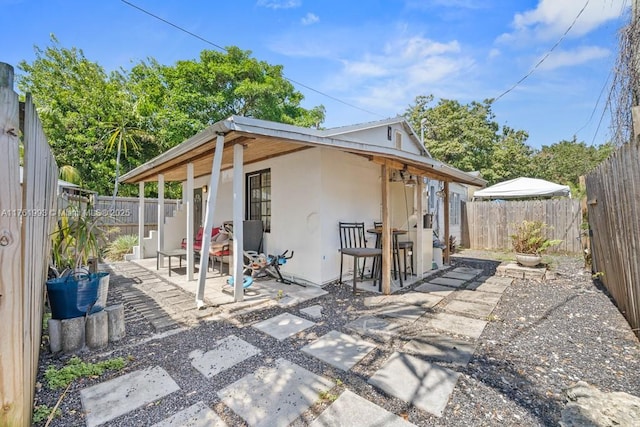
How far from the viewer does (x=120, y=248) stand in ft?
26.3

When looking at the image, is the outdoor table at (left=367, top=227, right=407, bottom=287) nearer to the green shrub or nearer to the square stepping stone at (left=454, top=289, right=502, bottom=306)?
the square stepping stone at (left=454, top=289, right=502, bottom=306)

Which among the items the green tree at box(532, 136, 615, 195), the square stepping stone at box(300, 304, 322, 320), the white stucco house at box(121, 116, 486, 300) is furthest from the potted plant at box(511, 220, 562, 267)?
the green tree at box(532, 136, 615, 195)

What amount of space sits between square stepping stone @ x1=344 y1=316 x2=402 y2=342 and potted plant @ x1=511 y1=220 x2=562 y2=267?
13.8 ft

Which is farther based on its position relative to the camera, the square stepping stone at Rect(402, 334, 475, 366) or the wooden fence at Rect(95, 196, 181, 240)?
the wooden fence at Rect(95, 196, 181, 240)

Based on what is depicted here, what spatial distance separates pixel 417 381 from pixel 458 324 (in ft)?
4.82

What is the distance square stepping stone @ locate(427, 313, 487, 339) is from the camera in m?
3.07

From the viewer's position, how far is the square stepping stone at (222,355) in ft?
7.64

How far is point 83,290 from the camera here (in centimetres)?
259

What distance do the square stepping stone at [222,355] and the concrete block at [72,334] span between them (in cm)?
105

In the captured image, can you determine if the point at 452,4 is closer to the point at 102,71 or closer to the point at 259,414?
the point at 259,414

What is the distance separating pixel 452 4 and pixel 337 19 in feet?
8.57

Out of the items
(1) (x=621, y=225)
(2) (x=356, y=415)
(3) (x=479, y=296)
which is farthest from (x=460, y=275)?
(2) (x=356, y=415)

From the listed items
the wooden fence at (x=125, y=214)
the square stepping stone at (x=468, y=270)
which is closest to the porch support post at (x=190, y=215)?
the square stepping stone at (x=468, y=270)

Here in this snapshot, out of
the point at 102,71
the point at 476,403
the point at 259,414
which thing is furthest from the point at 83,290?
the point at 102,71
